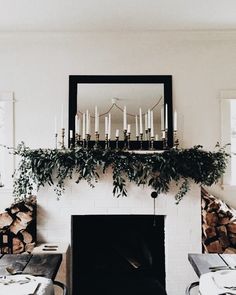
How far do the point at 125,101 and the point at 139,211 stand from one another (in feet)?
4.09

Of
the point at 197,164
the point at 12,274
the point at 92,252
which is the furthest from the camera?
the point at 92,252

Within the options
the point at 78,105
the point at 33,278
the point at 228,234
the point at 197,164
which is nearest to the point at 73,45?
the point at 78,105

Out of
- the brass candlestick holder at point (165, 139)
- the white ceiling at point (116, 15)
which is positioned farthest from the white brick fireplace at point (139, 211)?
the white ceiling at point (116, 15)

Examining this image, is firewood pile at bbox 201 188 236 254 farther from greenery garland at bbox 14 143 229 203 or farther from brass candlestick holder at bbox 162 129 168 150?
brass candlestick holder at bbox 162 129 168 150

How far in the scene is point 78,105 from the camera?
14.0 ft

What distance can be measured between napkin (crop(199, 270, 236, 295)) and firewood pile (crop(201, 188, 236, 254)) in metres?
1.60

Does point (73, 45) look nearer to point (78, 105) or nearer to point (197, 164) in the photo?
point (78, 105)

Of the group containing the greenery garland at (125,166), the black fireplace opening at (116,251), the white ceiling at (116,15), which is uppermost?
the white ceiling at (116,15)

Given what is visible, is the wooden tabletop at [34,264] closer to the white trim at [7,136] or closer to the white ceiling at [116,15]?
the white trim at [7,136]

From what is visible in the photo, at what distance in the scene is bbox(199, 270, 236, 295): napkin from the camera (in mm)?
1895

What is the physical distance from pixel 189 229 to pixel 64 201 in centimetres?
125

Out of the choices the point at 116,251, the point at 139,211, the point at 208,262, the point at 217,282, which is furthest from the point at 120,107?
the point at 217,282

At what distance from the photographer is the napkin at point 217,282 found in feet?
6.22

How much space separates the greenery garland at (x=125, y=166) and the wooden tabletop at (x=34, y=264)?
120 cm
